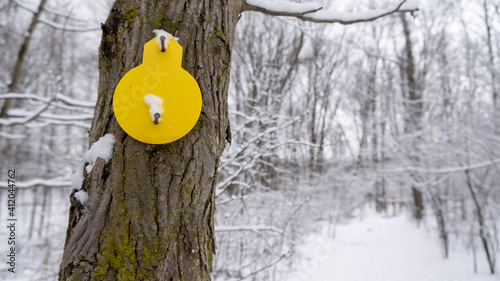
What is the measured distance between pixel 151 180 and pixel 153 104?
189 millimetres

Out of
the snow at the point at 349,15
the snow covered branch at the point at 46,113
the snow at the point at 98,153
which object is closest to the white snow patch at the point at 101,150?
the snow at the point at 98,153

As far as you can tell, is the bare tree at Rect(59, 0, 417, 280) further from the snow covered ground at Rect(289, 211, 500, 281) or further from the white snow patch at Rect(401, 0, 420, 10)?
the snow covered ground at Rect(289, 211, 500, 281)

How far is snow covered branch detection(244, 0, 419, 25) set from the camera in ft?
3.43

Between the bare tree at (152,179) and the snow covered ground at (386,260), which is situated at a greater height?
the bare tree at (152,179)

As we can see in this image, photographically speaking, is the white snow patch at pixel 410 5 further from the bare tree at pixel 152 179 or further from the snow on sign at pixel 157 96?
the snow on sign at pixel 157 96

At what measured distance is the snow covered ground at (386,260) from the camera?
441 centimetres

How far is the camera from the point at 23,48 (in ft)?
5.98

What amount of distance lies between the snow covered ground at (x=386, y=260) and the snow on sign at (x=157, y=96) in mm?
4008

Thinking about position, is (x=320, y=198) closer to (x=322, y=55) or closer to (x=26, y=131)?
(x=322, y=55)

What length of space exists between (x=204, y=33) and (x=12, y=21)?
3268 mm

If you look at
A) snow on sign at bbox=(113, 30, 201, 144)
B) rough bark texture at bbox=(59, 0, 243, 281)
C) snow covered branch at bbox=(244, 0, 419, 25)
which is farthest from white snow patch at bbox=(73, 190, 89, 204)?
snow covered branch at bbox=(244, 0, 419, 25)

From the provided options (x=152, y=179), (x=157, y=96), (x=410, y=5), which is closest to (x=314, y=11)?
(x=410, y=5)

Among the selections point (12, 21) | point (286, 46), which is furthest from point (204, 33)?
point (286, 46)

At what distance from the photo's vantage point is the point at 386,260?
5.32 metres
